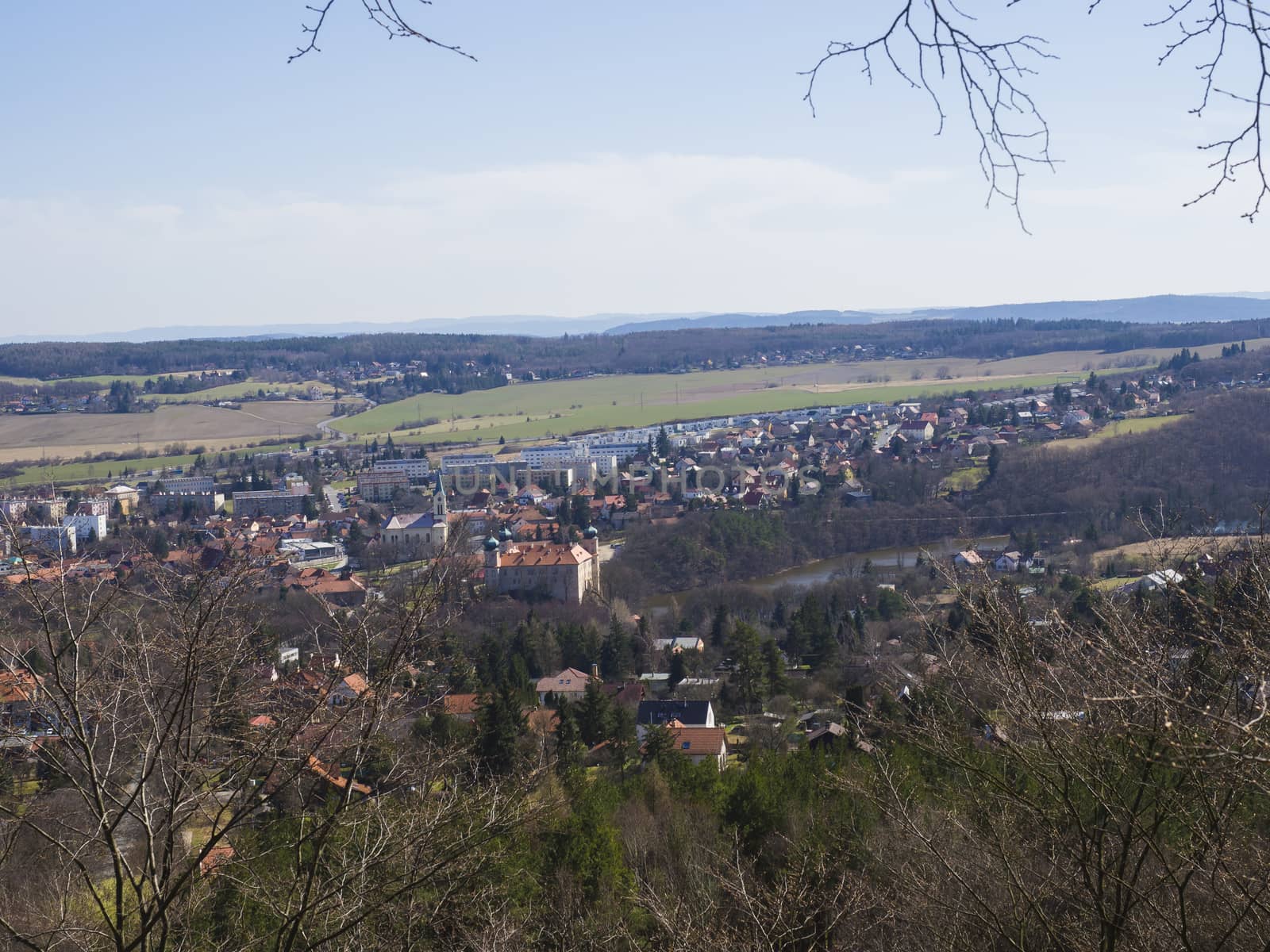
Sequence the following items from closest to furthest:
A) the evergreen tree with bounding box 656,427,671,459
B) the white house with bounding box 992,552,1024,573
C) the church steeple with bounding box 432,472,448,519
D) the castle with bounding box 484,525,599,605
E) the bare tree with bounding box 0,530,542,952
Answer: the bare tree with bounding box 0,530,542,952
the white house with bounding box 992,552,1024,573
the castle with bounding box 484,525,599,605
the church steeple with bounding box 432,472,448,519
the evergreen tree with bounding box 656,427,671,459

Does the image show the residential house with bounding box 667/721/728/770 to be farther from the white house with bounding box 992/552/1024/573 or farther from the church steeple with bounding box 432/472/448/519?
the church steeple with bounding box 432/472/448/519

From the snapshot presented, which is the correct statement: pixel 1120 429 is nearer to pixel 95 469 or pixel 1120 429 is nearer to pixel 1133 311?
pixel 95 469

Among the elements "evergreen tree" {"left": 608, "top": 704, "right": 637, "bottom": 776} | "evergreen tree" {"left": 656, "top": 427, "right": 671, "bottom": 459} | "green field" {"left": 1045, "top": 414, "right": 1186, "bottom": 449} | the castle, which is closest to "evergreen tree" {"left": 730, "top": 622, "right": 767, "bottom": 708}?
"evergreen tree" {"left": 608, "top": 704, "right": 637, "bottom": 776}

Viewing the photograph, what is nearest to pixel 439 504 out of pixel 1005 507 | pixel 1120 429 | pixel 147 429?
pixel 1005 507

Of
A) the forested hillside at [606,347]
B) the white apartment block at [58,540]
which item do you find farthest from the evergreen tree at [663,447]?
the white apartment block at [58,540]

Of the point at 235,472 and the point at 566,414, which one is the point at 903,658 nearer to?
the point at 235,472

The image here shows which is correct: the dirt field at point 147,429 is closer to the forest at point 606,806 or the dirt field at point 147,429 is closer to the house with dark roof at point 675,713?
the house with dark roof at point 675,713
